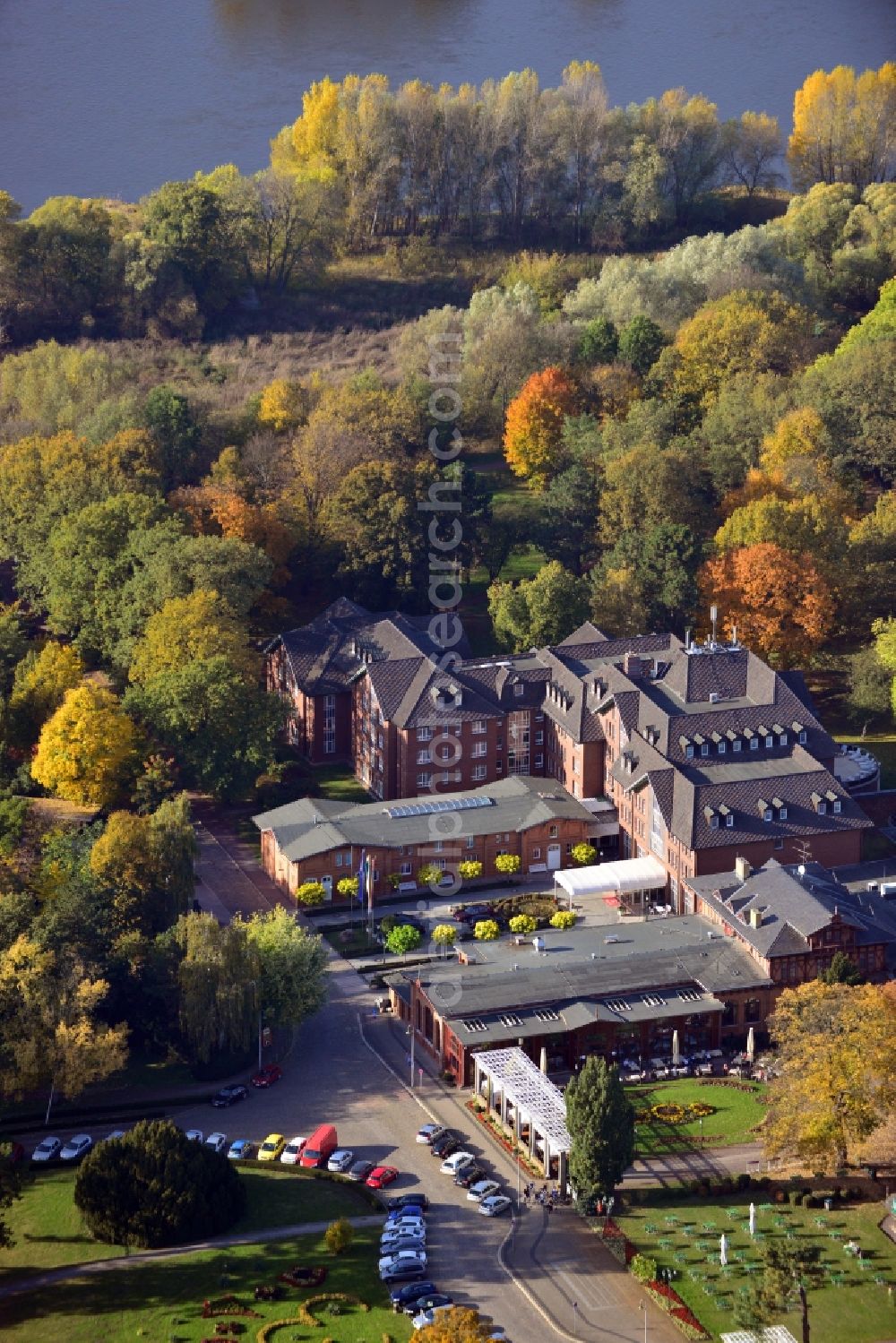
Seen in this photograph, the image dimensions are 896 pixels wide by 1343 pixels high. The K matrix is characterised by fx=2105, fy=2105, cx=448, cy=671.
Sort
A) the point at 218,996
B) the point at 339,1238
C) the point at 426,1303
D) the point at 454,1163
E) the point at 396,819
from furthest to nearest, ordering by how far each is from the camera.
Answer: the point at 396,819 < the point at 218,996 < the point at 454,1163 < the point at 339,1238 < the point at 426,1303

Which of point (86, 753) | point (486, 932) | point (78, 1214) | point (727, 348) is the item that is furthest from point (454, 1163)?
point (727, 348)

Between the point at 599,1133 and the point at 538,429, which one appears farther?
the point at 538,429

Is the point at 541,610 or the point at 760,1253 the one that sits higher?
the point at 541,610

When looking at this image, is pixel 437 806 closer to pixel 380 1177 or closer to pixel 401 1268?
pixel 380 1177

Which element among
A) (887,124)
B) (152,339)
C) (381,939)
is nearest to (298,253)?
(152,339)

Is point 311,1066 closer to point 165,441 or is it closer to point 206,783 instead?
point 206,783

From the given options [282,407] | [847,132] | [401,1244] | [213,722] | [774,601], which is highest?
[847,132]

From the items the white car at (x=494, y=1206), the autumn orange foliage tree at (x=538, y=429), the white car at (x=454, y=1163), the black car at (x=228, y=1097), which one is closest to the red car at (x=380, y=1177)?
the white car at (x=454, y=1163)
